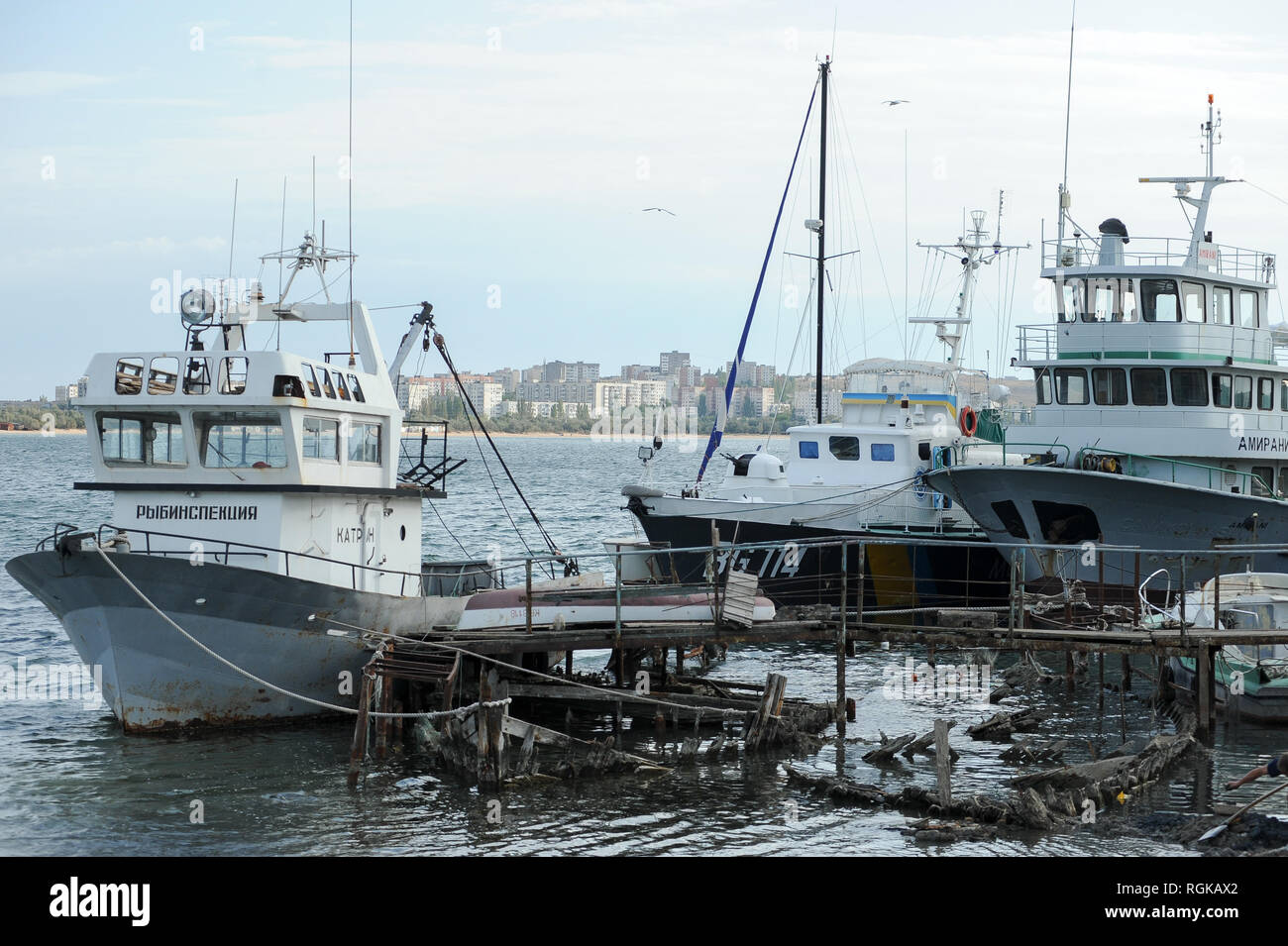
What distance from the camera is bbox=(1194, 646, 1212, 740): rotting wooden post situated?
20531 millimetres

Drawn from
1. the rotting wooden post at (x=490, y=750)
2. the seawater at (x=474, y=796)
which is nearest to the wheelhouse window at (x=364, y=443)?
the seawater at (x=474, y=796)

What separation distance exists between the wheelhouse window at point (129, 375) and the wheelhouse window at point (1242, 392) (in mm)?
24608

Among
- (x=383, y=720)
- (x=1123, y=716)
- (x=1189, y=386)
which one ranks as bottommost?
(x=1123, y=716)

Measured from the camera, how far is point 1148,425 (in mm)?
32281

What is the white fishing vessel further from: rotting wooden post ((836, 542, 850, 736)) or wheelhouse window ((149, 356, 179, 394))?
rotting wooden post ((836, 542, 850, 736))

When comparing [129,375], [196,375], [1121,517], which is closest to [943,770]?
[196,375]

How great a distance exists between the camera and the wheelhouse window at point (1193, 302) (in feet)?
106

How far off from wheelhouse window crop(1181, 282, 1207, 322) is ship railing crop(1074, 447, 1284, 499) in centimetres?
351

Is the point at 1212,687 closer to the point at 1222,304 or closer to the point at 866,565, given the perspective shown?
the point at 866,565

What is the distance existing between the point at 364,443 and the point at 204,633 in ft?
14.5

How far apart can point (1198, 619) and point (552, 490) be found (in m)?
88.6

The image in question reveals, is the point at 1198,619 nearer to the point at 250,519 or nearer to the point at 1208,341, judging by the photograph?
the point at 1208,341
